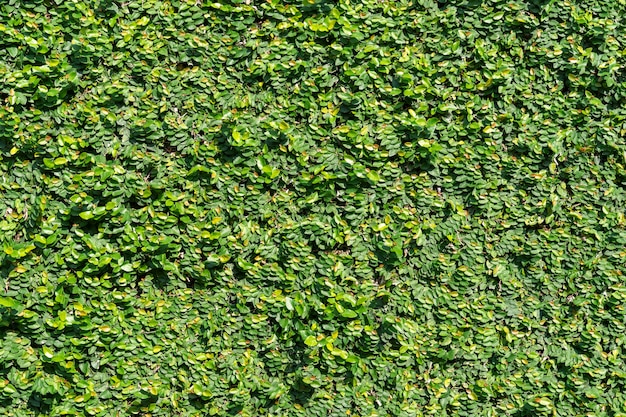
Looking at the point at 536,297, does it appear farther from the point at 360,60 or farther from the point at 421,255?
the point at 360,60

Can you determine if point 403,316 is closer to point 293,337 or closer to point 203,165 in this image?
point 293,337

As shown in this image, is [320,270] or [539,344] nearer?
[320,270]

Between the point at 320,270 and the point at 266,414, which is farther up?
the point at 320,270

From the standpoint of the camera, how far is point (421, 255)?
3441 millimetres

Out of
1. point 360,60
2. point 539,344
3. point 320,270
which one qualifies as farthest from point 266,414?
point 360,60

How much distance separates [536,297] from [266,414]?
5.22 feet

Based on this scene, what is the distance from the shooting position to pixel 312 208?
332cm

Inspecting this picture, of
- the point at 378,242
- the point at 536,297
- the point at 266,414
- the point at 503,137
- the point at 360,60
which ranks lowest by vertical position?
the point at 266,414

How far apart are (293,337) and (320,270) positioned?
381 millimetres

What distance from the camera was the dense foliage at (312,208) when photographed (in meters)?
3.10

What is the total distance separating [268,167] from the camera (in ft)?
10.6

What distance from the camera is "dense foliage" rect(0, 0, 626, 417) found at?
3096mm

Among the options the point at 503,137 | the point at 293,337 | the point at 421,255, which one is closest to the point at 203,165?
the point at 293,337

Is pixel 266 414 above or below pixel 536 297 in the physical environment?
below
